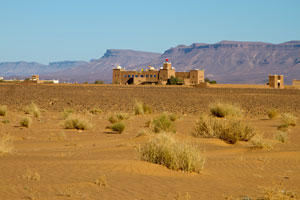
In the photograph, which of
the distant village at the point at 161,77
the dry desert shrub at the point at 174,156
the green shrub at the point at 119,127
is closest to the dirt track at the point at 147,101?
the green shrub at the point at 119,127

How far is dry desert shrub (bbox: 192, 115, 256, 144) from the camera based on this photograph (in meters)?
16.4

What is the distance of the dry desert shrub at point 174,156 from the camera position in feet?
33.1

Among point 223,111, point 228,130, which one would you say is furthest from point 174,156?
point 223,111

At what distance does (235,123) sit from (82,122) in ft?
27.7

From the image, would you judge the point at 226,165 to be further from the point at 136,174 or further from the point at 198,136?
the point at 198,136

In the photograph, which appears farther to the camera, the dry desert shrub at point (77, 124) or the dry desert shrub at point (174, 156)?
the dry desert shrub at point (77, 124)

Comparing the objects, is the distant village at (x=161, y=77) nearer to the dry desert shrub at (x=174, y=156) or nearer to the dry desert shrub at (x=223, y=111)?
the dry desert shrub at (x=223, y=111)

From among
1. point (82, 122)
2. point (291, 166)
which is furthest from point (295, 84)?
point (291, 166)

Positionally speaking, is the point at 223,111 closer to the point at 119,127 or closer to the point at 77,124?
the point at 119,127

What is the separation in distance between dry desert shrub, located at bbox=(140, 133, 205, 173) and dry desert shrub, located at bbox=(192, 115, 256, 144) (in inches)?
237

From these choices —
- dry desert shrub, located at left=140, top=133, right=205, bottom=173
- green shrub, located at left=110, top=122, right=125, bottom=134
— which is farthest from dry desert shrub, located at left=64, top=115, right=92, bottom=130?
dry desert shrub, located at left=140, top=133, right=205, bottom=173

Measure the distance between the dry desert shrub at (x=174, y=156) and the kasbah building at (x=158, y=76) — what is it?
8919cm

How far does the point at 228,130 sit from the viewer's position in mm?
16578

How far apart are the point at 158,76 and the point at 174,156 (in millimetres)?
96018
